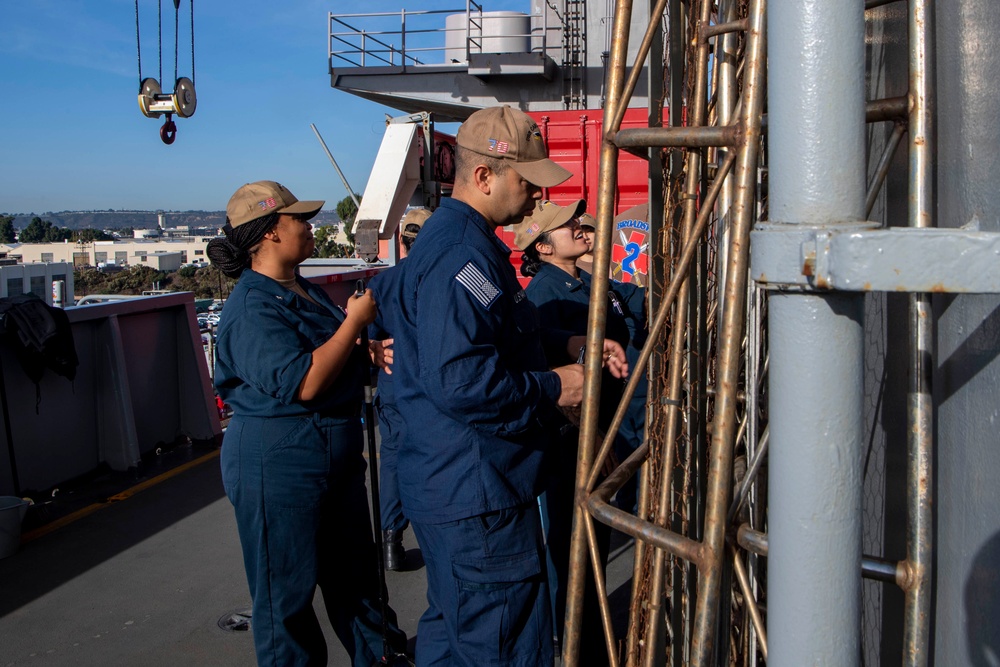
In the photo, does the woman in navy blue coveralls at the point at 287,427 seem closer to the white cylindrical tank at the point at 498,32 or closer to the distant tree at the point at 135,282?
the white cylindrical tank at the point at 498,32

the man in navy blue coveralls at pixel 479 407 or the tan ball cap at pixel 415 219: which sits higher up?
the tan ball cap at pixel 415 219

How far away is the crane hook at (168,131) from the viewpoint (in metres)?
12.6

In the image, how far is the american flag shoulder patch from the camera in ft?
8.00

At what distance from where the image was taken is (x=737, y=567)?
1.88 m

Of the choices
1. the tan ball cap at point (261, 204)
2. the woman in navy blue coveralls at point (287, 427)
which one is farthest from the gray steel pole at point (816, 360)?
the tan ball cap at point (261, 204)

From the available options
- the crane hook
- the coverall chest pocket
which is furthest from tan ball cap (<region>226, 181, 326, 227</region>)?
the crane hook

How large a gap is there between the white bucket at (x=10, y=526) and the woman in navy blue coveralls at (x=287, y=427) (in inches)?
102

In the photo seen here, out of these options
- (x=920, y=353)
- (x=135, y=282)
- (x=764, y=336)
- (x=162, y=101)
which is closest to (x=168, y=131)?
(x=162, y=101)

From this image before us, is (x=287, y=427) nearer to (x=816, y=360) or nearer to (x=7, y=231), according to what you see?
(x=816, y=360)

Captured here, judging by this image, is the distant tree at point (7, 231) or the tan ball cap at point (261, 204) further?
the distant tree at point (7, 231)

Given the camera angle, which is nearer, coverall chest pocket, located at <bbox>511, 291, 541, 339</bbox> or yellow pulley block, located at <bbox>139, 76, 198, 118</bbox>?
coverall chest pocket, located at <bbox>511, 291, 541, 339</bbox>

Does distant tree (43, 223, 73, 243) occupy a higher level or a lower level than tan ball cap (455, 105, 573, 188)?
higher

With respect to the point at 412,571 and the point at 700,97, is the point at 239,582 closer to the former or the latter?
the point at 412,571

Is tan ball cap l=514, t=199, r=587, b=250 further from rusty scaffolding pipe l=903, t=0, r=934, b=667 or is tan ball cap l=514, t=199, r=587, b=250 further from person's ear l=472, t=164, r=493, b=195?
rusty scaffolding pipe l=903, t=0, r=934, b=667
